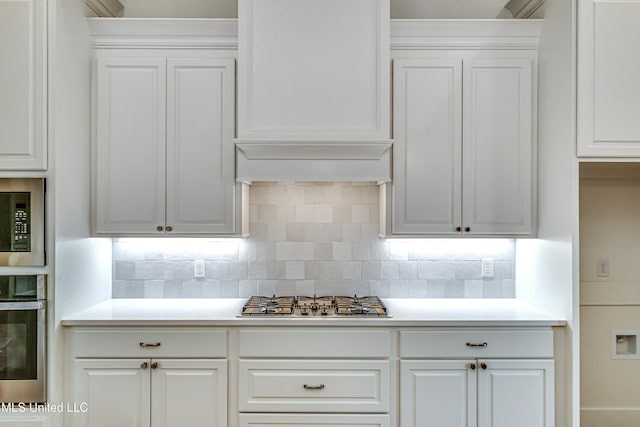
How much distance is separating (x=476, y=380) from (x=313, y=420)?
2.76 feet

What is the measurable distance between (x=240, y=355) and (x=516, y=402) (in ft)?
4.60

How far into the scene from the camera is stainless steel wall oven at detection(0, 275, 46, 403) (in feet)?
7.11

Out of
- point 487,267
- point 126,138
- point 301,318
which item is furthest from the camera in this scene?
point 487,267

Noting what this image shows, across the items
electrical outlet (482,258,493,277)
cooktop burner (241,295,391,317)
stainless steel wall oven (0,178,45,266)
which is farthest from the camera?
electrical outlet (482,258,493,277)

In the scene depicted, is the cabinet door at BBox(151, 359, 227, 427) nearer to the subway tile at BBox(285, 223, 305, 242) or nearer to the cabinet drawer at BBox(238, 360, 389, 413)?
the cabinet drawer at BBox(238, 360, 389, 413)

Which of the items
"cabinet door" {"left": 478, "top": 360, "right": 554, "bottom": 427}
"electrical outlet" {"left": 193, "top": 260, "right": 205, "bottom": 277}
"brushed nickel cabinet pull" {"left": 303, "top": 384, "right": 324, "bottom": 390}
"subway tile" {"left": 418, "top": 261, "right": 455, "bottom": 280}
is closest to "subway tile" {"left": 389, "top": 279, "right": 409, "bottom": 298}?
"subway tile" {"left": 418, "top": 261, "right": 455, "bottom": 280}

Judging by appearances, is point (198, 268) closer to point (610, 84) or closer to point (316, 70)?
point (316, 70)

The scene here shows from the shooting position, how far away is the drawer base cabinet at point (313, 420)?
2.25m

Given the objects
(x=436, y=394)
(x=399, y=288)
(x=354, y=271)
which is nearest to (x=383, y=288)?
(x=399, y=288)

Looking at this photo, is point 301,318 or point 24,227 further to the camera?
point 301,318

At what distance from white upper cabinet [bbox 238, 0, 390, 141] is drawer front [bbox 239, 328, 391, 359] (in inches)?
39.4

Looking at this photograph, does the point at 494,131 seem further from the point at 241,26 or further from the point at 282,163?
the point at 241,26

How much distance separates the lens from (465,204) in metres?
2.50

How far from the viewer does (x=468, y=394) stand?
7.37 ft
